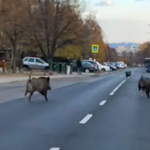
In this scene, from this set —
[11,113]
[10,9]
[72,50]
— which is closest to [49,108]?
[11,113]

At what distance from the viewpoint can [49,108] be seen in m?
16.1

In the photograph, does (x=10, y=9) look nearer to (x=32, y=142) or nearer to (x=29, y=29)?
(x=29, y=29)

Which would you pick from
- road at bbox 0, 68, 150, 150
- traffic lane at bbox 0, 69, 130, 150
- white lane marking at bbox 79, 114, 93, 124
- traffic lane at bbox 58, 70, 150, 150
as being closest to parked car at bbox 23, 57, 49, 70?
traffic lane at bbox 0, 69, 130, 150

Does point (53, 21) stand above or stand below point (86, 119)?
above

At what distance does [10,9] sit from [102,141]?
3651cm

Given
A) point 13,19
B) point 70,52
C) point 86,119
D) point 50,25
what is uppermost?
point 13,19

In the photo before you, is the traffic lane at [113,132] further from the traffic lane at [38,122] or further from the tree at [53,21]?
the tree at [53,21]

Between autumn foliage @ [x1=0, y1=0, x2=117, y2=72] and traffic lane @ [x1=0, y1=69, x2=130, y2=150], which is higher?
autumn foliage @ [x1=0, y1=0, x2=117, y2=72]

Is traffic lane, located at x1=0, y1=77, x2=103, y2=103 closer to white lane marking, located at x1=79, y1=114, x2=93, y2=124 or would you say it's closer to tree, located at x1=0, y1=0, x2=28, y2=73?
white lane marking, located at x1=79, y1=114, x2=93, y2=124

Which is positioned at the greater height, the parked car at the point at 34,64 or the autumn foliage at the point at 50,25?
the autumn foliage at the point at 50,25

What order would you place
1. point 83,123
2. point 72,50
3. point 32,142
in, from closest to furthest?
point 32,142, point 83,123, point 72,50

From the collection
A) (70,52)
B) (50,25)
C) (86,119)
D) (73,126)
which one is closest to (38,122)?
(73,126)

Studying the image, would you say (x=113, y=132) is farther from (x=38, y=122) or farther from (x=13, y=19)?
(x=13, y=19)

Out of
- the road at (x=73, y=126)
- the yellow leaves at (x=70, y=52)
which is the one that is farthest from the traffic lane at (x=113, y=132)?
the yellow leaves at (x=70, y=52)
